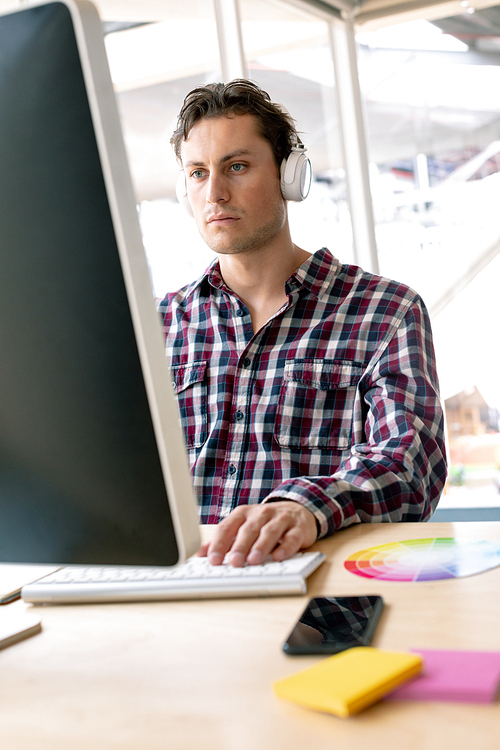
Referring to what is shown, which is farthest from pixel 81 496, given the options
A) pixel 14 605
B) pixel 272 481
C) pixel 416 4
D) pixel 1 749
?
pixel 416 4

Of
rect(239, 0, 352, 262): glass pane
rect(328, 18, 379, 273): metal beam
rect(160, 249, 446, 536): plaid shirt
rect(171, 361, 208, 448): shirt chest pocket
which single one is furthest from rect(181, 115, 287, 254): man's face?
rect(328, 18, 379, 273): metal beam

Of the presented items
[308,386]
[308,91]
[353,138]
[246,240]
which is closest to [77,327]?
[308,386]

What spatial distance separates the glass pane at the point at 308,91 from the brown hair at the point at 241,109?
147 centimetres

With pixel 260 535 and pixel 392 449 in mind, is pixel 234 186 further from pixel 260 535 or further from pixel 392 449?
pixel 260 535

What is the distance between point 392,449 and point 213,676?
2.00 feet

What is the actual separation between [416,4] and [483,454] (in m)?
2.25

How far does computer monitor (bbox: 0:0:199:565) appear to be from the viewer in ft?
1.53

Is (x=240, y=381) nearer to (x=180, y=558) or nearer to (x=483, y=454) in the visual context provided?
(x=180, y=558)

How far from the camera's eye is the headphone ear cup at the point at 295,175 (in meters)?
1.63

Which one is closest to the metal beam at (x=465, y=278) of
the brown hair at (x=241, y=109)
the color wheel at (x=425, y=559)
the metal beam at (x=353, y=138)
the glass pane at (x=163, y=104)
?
the metal beam at (x=353, y=138)

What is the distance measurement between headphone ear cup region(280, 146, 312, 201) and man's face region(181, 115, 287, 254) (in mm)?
33

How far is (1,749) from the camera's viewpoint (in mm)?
477

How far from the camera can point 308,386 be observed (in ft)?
4.51

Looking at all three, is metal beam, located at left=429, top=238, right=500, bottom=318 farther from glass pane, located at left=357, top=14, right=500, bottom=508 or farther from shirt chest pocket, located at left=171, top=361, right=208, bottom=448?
shirt chest pocket, located at left=171, top=361, right=208, bottom=448
